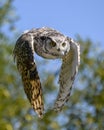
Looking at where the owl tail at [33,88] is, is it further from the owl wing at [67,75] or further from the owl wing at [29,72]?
the owl wing at [67,75]

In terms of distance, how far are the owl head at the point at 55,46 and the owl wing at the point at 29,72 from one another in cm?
4

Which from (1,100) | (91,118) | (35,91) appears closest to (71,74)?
(35,91)

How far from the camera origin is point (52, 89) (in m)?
9.88

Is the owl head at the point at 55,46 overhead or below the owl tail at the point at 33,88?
overhead

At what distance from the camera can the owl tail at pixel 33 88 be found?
1.48 meters

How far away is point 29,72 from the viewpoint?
4.94 feet

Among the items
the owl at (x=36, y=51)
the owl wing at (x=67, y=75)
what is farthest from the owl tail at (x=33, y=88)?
the owl wing at (x=67, y=75)

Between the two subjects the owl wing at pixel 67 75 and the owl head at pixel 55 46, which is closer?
the owl head at pixel 55 46

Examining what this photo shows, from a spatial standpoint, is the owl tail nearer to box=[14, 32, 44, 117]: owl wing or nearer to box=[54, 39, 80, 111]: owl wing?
box=[14, 32, 44, 117]: owl wing

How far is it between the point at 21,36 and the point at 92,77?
7.86 meters

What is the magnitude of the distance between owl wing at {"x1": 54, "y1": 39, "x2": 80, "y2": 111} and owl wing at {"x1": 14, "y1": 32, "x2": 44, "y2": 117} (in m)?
0.11

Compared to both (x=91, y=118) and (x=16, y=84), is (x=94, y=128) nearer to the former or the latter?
(x=91, y=118)

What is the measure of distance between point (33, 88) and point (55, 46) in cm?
14

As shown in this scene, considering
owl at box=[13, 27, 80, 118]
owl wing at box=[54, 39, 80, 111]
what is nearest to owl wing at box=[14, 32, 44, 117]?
owl at box=[13, 27, 80, 118]
